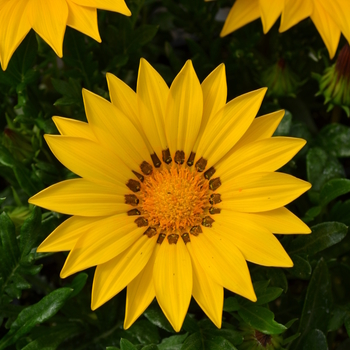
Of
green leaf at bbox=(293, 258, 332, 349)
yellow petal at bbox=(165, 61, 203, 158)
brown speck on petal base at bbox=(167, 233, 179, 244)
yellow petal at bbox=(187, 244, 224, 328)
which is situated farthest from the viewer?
green leaf at bbox=(293, 258, 332, 349)

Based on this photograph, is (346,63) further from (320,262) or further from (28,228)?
(28,228)

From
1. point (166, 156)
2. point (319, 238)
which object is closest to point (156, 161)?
point (166, 156)

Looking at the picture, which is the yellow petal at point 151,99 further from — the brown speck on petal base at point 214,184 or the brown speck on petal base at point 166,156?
the brown speck on petal base at point 214,184

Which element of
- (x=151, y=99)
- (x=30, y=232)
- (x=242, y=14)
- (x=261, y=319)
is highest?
(x=242, y=14)

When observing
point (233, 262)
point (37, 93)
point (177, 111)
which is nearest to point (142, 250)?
point (233, 262)

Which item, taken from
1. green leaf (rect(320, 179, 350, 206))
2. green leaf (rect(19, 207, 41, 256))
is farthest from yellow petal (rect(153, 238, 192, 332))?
green leaf (rect(320, 179, 350, 206))

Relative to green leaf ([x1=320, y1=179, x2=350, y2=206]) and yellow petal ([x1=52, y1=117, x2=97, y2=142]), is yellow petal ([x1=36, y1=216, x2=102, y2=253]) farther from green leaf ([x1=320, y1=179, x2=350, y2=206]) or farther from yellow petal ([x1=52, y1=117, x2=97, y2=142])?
green leaf ([x1=320, y1=179, x2=350, y2=206])

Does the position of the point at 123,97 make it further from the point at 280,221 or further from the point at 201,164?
the point at 280,221
